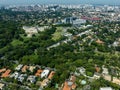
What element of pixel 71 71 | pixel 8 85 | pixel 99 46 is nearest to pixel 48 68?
pixel 71 71

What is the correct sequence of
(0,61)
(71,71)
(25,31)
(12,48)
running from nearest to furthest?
(71,71)
(0,61)
(12,48)
(25,31)

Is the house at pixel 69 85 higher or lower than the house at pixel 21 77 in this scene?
higher

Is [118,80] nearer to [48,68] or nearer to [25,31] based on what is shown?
[48,68]

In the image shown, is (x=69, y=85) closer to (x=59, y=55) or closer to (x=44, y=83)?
(x=44, y=83)

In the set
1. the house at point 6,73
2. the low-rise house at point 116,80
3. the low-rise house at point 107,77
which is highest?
the house at point 6,73

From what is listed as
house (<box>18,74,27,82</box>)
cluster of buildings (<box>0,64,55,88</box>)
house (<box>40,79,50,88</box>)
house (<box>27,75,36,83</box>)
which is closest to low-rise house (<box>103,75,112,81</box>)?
cluster of buildings (<box>0,64,55,88</box>)

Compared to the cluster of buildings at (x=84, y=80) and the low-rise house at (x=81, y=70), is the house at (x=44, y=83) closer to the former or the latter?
the cluster of buildings at (x=84, y=80)

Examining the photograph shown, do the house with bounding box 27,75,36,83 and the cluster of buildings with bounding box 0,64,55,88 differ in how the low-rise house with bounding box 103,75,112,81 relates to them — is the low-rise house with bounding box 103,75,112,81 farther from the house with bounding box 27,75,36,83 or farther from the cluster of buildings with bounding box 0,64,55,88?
the house with bounding box 27,75,36,83

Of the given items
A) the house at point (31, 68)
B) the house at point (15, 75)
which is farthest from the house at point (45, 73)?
the house at point (15, 75)
